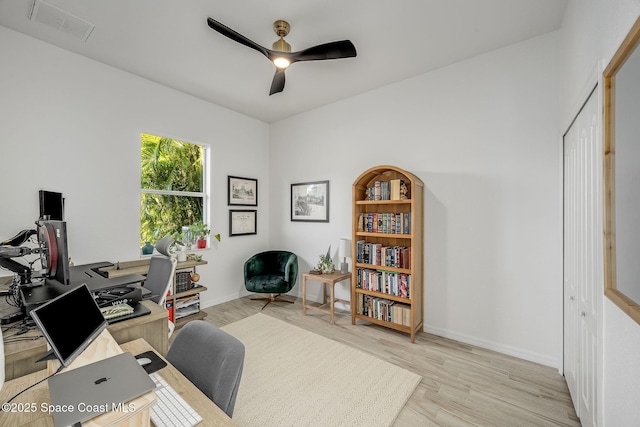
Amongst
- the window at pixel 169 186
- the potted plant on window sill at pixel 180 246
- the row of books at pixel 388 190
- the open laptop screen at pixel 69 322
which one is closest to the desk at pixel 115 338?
the open laptop screen at pixel 69 322

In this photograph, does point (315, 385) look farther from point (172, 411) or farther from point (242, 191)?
point (242, 191)

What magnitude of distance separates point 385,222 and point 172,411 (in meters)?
2.56

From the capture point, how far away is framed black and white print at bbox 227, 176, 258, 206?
4.23m

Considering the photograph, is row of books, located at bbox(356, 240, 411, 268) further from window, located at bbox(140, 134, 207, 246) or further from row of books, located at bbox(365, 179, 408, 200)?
window, located at bbox(140, 134, 207, 246)

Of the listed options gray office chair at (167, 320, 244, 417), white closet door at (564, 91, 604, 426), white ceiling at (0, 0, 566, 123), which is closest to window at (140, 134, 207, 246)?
white ceiling at (0, 0, 566, 123)

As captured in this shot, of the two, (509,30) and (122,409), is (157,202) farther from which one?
(509,30)

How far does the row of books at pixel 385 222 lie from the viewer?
9.74 feet

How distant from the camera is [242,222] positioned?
14.4 ft

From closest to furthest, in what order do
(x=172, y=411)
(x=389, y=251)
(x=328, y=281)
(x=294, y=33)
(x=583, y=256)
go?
(x=172, y=411)
(x=583, y=256)
(x=294, y=33)
(x=389, y=251)
(x=328, y=281)

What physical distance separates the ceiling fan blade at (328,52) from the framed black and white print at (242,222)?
263cm

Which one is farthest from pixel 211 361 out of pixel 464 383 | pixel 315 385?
pixel 464 383

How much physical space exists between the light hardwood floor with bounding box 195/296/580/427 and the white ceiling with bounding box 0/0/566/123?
2918mm

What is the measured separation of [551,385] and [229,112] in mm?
4752

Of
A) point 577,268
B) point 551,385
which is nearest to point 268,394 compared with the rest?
point 551,385
